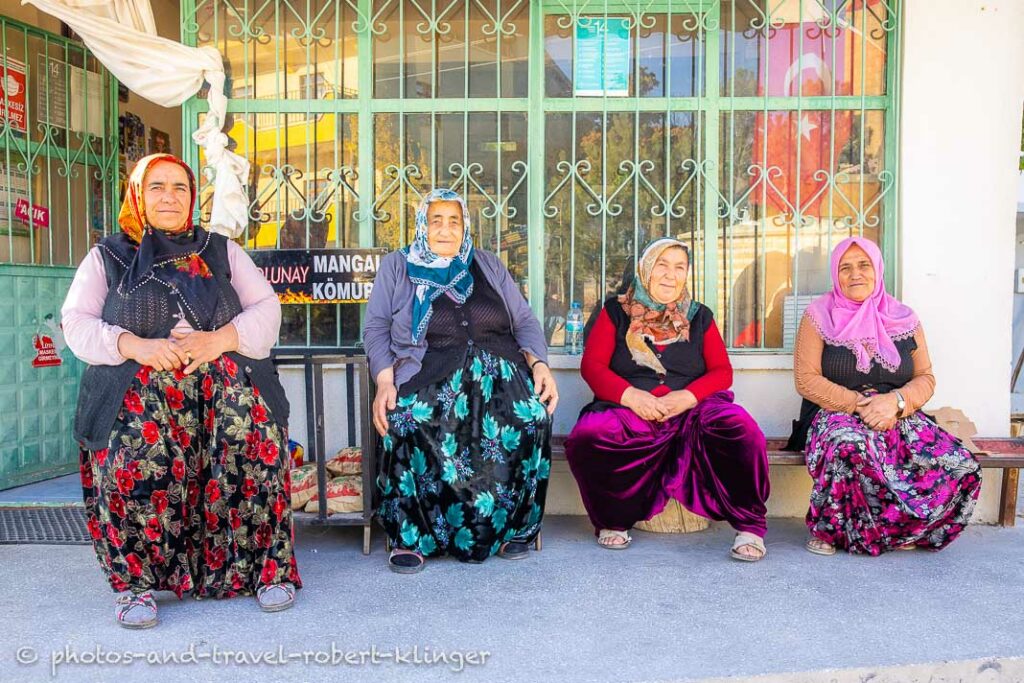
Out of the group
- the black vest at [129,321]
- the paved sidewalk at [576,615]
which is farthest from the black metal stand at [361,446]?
the black vest at [129,321]

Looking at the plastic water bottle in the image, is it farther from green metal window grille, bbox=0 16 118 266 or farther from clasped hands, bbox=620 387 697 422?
green metal window grille, bbox=0 16 118 266

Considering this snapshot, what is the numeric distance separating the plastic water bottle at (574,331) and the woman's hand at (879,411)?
1.27 metres

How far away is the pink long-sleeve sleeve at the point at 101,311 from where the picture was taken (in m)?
2.62

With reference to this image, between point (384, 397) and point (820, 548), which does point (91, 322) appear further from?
point (820, 548)

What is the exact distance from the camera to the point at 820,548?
343 cm

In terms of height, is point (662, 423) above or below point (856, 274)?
below

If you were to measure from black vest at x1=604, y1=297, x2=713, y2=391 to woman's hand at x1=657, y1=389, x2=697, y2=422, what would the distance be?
98 mm

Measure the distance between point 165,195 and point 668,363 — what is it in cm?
201

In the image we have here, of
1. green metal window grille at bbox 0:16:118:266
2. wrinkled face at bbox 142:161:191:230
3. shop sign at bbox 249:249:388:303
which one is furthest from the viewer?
green metal window grille at bbox 0:16:118:266

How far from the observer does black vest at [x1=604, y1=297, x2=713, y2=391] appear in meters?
3.58

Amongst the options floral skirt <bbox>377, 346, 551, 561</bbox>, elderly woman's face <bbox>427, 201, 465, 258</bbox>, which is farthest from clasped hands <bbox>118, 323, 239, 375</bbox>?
elderly woman's face <bbox>427, 201, 465, 258</bbox>

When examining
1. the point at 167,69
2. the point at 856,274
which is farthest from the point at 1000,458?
the point at 167,69

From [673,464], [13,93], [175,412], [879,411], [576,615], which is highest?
[13,93]

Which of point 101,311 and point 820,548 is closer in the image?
point 101,311
